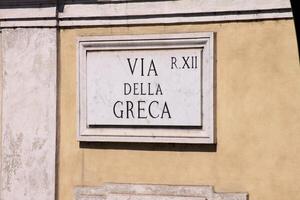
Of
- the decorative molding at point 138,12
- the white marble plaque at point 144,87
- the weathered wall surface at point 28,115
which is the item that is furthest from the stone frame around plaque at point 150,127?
the weathered wall surface at point 28,115

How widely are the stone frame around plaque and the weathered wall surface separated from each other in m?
0.31

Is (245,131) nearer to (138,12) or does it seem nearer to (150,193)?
(150,193)

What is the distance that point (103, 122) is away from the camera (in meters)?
8.80

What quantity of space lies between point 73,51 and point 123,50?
22.2 inches

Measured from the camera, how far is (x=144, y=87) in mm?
8680

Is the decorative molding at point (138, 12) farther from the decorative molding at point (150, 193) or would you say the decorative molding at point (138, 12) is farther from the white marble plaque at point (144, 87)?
the decorative molding at point (150, 193)

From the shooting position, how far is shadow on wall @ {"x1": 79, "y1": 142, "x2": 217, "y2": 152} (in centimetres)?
848

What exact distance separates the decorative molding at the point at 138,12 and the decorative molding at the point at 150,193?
162 centimetres

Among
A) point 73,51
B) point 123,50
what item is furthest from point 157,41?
point 73,51

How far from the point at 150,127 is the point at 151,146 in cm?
19

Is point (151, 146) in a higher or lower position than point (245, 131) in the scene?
lower

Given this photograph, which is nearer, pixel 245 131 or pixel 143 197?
pixel 245 131

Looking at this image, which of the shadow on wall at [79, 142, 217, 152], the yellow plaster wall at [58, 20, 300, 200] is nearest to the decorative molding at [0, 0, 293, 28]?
the yellow plaster wall at [58, 20, 300, 200]

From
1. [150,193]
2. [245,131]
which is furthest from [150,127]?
[245,131]
